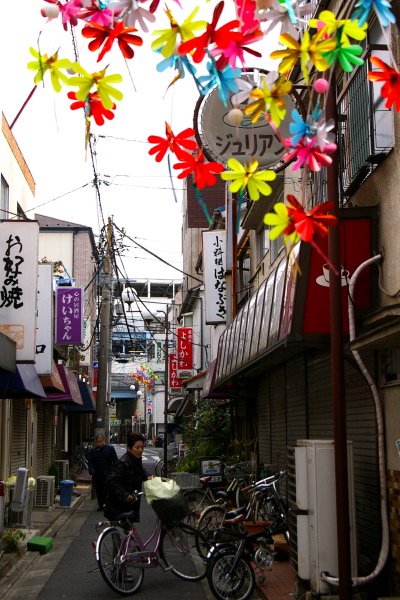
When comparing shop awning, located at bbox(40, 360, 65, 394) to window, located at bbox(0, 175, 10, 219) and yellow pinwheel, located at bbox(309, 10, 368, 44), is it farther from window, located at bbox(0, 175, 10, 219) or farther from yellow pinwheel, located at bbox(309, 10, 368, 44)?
yellow pinwheel, located at bbox(309, 10, 368, 44)

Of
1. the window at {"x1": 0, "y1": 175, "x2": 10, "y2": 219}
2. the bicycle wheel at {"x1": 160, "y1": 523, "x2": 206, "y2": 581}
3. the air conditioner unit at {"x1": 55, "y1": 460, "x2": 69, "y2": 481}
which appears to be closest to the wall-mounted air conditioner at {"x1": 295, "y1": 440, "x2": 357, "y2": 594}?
the bicycle wheel at {"x1": 160, "y1": 523, "x2": 206, "y2": 581}

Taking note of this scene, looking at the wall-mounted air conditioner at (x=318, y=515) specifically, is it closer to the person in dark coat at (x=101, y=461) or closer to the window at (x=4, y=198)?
the person in dark coat at (x=101, y=461)

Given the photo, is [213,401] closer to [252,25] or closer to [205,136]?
[205,136]

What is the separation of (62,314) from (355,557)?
18257 millimetres

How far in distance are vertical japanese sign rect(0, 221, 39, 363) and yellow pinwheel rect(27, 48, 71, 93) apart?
393 inches

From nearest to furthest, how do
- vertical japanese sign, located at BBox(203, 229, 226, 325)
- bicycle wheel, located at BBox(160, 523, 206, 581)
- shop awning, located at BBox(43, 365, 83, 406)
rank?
bicycle wheel, located at BBox(160, 523, 206, 581)
shop awning, located at BBox(43, 365, 83, 406)
vertical japanese sign, located at BBox(203, 229, 226, 325)

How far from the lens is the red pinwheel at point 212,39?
137 inches

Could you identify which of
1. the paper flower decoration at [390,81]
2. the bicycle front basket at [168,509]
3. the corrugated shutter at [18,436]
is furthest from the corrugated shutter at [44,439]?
the paper flower decoration at [390,81]

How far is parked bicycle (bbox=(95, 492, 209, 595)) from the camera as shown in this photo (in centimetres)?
920

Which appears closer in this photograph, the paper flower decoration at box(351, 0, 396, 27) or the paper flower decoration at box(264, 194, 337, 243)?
the paper flower decoration at box(351, 0, 396, 27)

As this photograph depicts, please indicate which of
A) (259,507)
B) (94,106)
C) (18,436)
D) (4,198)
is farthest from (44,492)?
(94,106)

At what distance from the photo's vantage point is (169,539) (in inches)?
389

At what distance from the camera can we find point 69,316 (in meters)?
24.7

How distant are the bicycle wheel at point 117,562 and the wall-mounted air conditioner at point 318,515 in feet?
7.48
